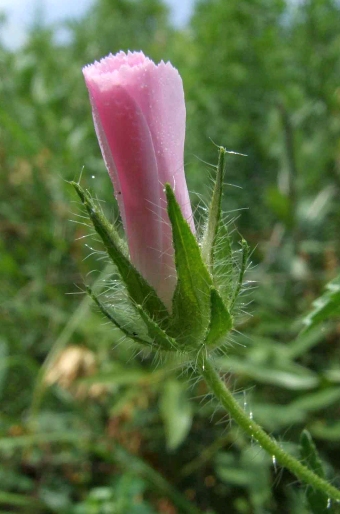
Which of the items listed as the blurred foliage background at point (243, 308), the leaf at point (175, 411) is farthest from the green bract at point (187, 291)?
the leaf at point (175, 411)

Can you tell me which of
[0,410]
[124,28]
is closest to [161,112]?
[0,410]

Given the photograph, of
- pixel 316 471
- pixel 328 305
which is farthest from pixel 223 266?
pixel 316 471

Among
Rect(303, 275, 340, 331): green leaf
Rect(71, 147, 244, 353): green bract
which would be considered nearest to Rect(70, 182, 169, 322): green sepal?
Rect(71, 147, 244, 353): green bract

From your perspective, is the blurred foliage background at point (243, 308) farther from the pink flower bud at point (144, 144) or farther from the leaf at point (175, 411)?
the pink flower bud at point (144, 144)

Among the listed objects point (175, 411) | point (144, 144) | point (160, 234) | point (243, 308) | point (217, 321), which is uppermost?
point (144, 144)

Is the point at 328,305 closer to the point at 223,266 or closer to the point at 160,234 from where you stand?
the point at 223,266

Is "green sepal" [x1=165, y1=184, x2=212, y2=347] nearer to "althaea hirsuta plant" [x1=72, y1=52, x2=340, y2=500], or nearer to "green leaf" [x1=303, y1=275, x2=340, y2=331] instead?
"althaea hirsuta plant" [x1=72, y1=52, x2=340, y2=500]
